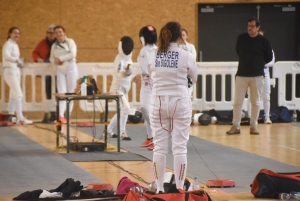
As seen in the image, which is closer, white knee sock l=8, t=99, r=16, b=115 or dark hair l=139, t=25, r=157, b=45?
dark hair l=139, t=25, r=157, b=45

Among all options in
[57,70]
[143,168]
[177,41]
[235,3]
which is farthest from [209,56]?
[177,41]

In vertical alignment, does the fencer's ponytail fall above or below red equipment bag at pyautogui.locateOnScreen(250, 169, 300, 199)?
above

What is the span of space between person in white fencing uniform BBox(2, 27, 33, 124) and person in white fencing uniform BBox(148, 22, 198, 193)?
8001mm

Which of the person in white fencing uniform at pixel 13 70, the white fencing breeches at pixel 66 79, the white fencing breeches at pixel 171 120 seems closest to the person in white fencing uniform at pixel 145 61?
the white fencing breeches at pixel 171 120

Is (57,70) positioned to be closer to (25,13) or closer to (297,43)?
(25,13)

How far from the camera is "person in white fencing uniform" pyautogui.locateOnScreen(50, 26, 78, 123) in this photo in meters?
14.9

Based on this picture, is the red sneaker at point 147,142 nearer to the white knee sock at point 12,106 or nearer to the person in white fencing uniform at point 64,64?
the person in white fencing uniform at point 64,64

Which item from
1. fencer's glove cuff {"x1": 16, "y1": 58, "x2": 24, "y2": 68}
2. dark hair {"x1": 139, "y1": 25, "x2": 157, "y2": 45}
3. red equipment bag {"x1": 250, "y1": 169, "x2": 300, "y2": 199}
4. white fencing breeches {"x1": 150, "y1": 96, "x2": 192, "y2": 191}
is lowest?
red equipment bag {"x1": 250, "y1": 169, "x2": 300, "y2": 199}

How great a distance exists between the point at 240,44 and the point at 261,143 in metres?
1.99

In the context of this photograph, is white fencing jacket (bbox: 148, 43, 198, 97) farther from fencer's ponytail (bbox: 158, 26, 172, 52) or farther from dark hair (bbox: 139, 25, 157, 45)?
dark hair (bbox: 139, 25, 157, 45)

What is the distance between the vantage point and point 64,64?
1510 cm

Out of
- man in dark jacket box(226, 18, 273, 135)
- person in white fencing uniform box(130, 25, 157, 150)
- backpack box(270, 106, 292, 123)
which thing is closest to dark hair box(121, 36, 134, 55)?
person in white fencing uniform box(130, 25, 157, 150)

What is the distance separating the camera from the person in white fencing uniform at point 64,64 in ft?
48.8

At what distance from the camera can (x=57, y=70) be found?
15273mm
